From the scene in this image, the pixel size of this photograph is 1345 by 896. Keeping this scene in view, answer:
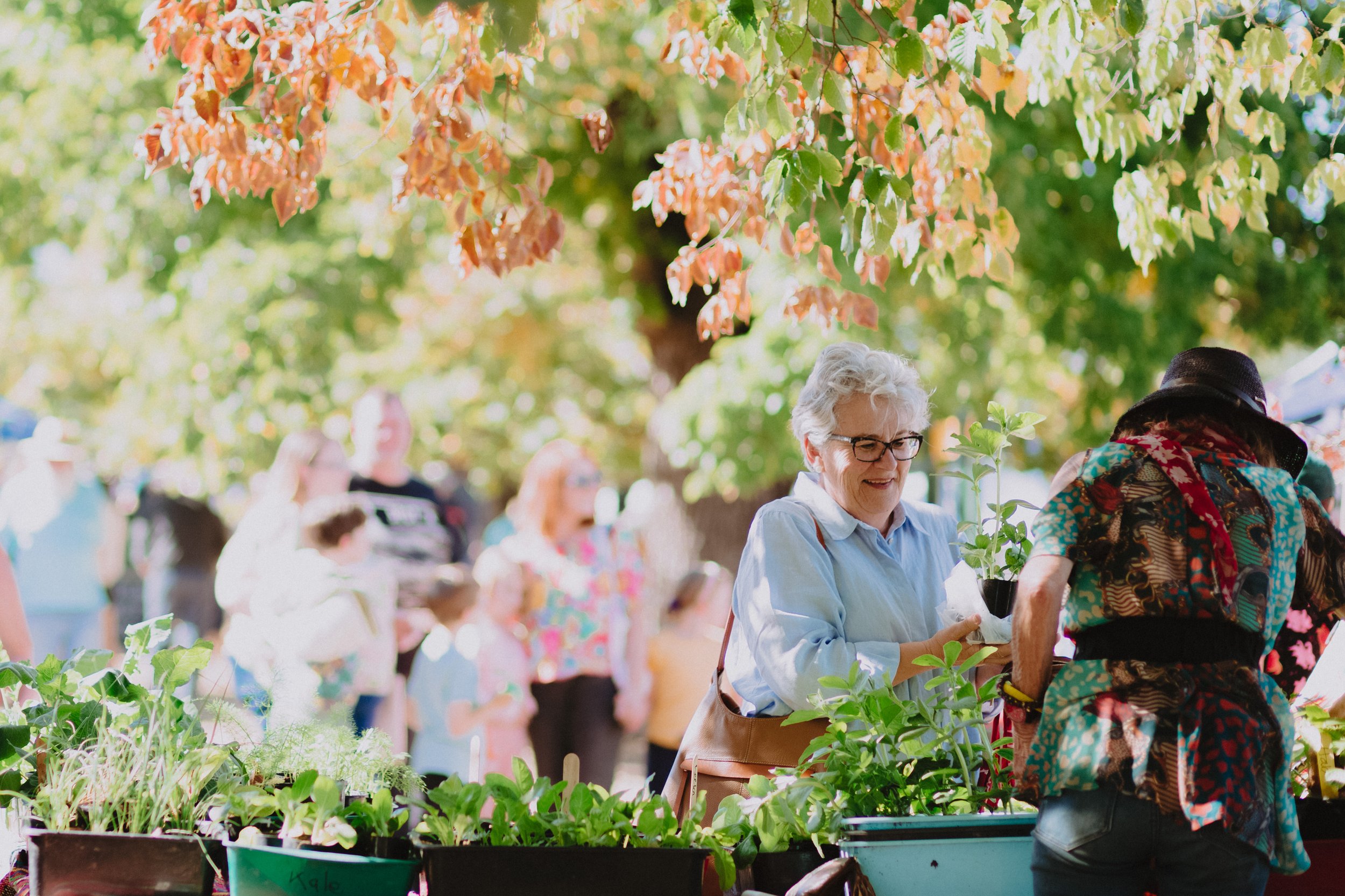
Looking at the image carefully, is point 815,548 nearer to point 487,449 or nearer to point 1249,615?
point 1249,615

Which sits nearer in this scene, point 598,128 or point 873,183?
point 873,183

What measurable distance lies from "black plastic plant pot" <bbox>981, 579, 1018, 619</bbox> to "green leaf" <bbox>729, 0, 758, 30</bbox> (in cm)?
117

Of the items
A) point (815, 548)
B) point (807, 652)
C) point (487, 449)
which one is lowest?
point (807, 652)

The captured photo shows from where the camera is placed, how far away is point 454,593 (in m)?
6.48

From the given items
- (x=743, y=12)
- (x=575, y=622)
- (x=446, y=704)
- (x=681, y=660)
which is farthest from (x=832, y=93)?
(x=681, y=660)

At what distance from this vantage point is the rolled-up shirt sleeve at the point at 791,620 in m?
2.76

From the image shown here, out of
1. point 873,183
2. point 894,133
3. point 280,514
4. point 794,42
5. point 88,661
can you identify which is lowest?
point 88,661

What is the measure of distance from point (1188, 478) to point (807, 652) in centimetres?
92

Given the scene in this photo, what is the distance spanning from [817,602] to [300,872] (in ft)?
4.18

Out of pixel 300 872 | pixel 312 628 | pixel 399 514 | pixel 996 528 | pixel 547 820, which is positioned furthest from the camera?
pixel 399 514

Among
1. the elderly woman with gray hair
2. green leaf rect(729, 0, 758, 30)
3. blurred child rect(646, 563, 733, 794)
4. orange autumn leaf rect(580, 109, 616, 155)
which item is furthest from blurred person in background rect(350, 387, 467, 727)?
green leaf rect(729, 0, 758, 30)

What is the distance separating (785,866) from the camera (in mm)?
2236

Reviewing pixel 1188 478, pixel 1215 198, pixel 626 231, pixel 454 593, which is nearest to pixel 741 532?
pixel 626 231

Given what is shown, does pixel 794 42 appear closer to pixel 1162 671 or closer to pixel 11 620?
pixel 1162 671
